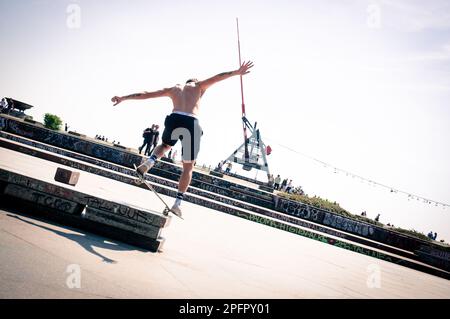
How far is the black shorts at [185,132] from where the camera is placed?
12.2 ft

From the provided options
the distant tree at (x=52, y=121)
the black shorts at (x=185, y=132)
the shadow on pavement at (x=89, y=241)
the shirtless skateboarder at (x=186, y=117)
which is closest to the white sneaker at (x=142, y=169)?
the shirtless skateboarder at (x=186, y=117)

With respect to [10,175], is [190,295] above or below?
below

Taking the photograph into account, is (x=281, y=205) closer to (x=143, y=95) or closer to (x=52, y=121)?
(x=143, y=95)

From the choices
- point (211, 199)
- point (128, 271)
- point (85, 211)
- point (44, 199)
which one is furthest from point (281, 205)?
point (128, 271)

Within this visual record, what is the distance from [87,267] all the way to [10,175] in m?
1.75

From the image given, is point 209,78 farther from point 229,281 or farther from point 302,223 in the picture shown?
point 302,223

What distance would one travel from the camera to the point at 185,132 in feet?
12.2

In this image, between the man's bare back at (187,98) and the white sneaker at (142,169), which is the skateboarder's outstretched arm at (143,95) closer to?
the man's bare back at (187,98)

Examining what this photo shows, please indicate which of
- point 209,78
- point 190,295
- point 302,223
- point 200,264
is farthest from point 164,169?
point 190,295

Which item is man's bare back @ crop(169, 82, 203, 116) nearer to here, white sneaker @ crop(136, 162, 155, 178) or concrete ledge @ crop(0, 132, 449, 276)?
white sneaker @ crop(136, 162, 155, 178)

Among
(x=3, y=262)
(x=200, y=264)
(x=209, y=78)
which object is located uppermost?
(x=209, y=78)

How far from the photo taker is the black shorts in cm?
371

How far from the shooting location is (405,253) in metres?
11.7

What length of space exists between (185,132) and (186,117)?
0.20 meters
